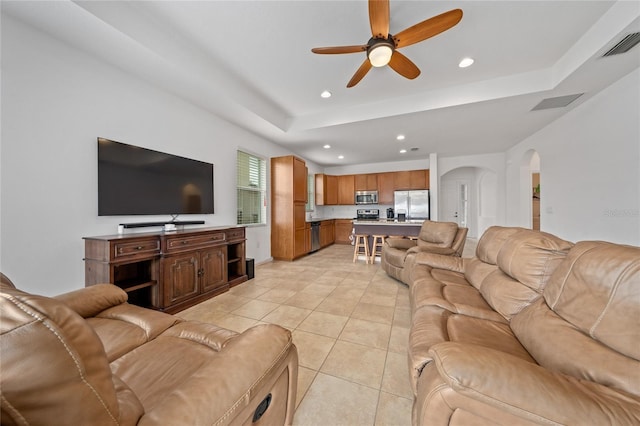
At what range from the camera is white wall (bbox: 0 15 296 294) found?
1766 mm

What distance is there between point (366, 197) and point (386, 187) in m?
0.68

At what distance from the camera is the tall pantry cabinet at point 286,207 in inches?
189

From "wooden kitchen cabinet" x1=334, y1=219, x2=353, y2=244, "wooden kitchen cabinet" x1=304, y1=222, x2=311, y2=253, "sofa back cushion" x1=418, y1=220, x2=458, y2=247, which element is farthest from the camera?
"wooden kitchen cabinet" x1=334, y1=219, x2=353, y2=244

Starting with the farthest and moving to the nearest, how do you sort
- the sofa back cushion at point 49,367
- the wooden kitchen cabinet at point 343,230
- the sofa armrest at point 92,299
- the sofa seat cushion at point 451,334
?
the wooden kitchen cabinet at point 343,230 < the sofa armrest at point 92,299 < the sofa seat cushion at point 451,334 < the sofa back cushion at point 49,367

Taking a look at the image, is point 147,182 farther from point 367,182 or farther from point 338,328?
point 367,182

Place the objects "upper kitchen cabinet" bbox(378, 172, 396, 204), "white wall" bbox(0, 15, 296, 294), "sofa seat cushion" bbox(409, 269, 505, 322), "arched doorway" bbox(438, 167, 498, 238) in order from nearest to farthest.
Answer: "sofa seat cushion" bbox(409, 269, 505, 322) < "white wall" bbox(0, 15, 296, 294) < "upper kitchen cabinet" bbox(378, 172, 396, 204) < "arched doorway" bbox(438, 167, 498, 238)

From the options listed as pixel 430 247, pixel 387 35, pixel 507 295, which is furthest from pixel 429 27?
pixel 430 247

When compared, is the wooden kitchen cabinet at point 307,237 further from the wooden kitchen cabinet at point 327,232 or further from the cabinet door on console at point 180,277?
the cabinet door on console at point 180,277

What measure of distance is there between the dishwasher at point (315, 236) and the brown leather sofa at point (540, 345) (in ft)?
14.2

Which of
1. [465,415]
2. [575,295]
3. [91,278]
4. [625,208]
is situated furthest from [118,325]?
[625,208]

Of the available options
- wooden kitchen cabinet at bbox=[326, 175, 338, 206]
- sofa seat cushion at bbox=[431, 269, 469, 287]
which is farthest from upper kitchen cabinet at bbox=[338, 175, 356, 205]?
sofa seat cushion at bbox=[431, 269, 469, 287]

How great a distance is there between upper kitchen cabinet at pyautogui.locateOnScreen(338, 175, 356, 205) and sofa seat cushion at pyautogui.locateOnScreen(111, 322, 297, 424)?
6.47m

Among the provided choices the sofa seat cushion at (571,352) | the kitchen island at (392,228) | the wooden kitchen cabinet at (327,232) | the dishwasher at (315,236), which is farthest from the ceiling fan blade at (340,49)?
the wooden kitchen cabinet at (327,232)

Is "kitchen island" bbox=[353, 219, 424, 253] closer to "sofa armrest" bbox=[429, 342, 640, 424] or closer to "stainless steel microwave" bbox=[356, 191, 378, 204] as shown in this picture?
"stainless steel microwave" bbox=[356, 191, 378, 204]
